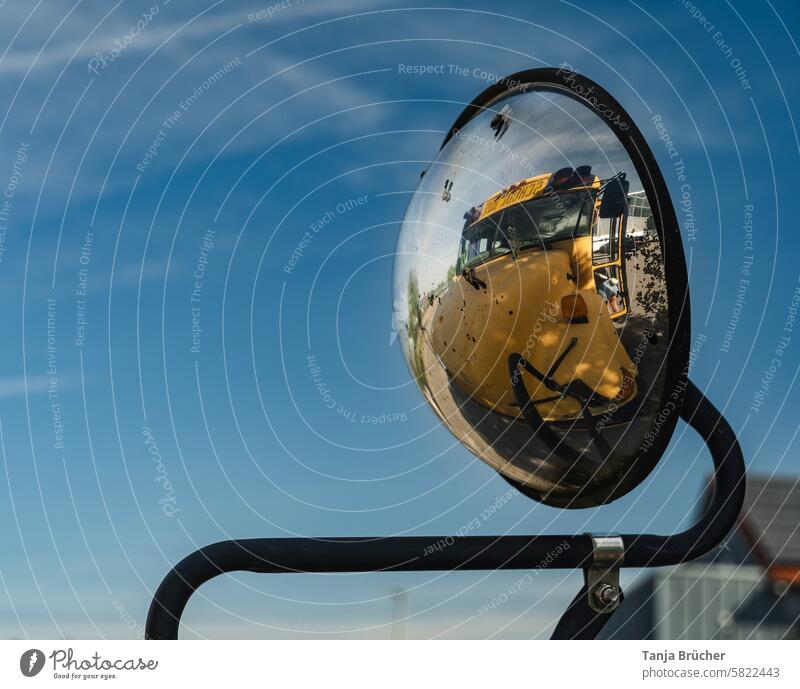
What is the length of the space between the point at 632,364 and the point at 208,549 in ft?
4.36

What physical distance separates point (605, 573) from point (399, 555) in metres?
0.66

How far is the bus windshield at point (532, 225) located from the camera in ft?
9.52

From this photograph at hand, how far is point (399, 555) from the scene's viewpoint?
2959 mm

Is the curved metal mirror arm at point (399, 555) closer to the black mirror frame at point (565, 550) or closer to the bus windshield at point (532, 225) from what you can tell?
the black mirror frame at point (565, 550)

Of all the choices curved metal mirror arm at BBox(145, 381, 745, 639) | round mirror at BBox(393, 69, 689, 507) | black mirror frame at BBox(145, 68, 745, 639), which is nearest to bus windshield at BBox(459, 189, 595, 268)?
round mirror at BBox(393, 69, 689, 507)

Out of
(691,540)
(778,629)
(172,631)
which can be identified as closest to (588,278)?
(691,540)

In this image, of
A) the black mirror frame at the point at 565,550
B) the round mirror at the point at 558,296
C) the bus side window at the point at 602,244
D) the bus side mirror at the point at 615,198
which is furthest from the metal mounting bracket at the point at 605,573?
the bus side mirror at the point at 615,198

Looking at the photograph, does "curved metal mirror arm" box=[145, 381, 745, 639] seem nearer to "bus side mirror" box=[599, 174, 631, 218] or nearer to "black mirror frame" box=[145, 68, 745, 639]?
"black mirror frame" box=[145, 68, 745, 639]

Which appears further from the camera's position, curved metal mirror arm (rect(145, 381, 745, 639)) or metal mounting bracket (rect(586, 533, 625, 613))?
metal mounting bracket (rect(586, 533, 625, 613))

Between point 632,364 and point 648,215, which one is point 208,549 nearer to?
point 632,364

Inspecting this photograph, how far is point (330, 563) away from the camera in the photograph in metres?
2.96

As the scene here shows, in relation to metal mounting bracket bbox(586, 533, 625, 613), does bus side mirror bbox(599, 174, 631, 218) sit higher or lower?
higher

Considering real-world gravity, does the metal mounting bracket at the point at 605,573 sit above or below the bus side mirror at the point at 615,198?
below

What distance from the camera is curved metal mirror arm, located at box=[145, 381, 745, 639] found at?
2.85 meters
